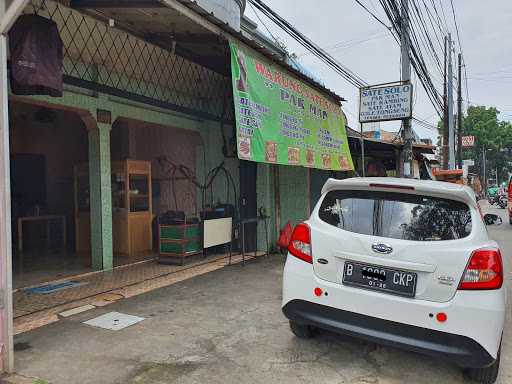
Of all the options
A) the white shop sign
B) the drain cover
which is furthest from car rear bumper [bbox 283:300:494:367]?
the white shop sign

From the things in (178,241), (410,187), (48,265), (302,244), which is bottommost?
(48,265)

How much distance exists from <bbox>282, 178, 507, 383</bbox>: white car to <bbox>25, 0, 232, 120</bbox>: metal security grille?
391 cm

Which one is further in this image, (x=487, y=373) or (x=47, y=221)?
(x=47, y=221)

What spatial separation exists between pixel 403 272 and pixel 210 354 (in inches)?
68.4

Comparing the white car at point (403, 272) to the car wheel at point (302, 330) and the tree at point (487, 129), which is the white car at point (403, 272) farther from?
the tree at point (487, 129)

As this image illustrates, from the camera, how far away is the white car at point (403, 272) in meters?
2.72

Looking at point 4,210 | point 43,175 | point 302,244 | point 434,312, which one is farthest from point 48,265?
point 434,312

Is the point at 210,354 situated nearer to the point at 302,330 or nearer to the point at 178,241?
the point at 302,330

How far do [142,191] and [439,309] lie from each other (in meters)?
6.78

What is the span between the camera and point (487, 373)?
115 inches

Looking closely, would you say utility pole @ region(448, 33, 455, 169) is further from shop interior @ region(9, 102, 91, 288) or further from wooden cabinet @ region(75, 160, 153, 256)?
shop interior @ region(9, 102, 91, 288)

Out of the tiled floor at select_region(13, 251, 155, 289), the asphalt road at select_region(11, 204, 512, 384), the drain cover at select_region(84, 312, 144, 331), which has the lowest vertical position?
the asphalt road at select_region(11, 204, 512, 384)

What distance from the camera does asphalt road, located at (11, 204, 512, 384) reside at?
3.05 m

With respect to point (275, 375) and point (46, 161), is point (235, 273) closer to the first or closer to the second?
point (275, 375)
